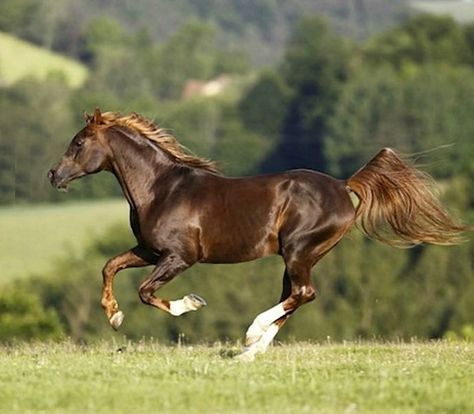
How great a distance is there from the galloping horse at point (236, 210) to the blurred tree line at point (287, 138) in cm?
2577

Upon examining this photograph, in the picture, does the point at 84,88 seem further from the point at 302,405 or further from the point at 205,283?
the point at 302,405

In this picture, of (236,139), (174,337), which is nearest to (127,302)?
(174,337)

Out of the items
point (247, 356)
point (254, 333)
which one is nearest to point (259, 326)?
point (254, 333)

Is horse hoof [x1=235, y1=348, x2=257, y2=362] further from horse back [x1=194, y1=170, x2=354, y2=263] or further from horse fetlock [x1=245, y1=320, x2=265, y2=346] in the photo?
horse back [x1=194, y1=170, x2=354, y2=263]

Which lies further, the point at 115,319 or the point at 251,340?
the point at 115,319

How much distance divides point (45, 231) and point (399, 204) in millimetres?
71334

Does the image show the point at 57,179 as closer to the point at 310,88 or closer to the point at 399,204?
the point at 399,204

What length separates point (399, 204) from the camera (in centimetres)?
1429

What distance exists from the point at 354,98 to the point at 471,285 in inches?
1763

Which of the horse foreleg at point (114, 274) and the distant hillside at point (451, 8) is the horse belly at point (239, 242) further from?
the distant hillside at point (451, 8)

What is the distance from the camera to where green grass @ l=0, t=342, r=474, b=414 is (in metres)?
10.5

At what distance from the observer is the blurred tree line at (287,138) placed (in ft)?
201

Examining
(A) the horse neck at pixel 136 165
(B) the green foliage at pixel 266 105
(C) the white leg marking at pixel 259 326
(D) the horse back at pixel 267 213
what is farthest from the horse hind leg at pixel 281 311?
(B) the green foliage at pixel 266 105

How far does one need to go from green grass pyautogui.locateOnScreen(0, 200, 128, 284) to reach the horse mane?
198 feet
